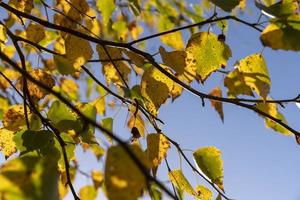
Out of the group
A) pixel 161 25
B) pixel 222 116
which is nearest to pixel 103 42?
pixel 222 116

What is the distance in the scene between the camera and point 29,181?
1.40 feet

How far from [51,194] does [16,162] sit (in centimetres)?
6

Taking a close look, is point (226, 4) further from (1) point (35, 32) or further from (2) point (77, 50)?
(1) point (35, 32)

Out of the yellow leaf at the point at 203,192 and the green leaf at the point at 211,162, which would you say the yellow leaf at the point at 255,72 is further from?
the yellow leaf at the point at 203,192

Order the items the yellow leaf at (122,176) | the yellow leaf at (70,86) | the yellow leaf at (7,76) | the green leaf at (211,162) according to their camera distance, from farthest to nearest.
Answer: the yellow leaf at (70,86) < the yellow leaf at (7,76) < the green leaf at (211,162) < the yellow leaf at (122,176)

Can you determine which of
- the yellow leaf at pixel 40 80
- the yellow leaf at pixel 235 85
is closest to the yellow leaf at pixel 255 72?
the yellow leaf at pixel 235 85

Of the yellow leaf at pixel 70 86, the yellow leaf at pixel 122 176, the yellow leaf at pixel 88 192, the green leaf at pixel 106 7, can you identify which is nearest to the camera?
the yellow leaf at pixel 122 176

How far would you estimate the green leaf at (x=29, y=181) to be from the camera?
16.6 inches

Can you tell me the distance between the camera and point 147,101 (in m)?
0.91

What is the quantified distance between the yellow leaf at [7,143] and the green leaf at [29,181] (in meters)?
0.51

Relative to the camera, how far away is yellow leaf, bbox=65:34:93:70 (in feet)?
2.78

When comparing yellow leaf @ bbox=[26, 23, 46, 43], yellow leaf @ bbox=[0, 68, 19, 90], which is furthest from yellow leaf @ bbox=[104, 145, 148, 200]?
yellow leaf @ bbox=[0, 68, 19, 90]

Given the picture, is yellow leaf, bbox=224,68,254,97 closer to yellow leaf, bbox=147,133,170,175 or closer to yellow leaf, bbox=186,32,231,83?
yellow leaf, bbox=186,32,231,83

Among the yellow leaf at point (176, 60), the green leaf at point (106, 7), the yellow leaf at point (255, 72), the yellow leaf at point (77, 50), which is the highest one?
the green leaf at point (106, 7)
